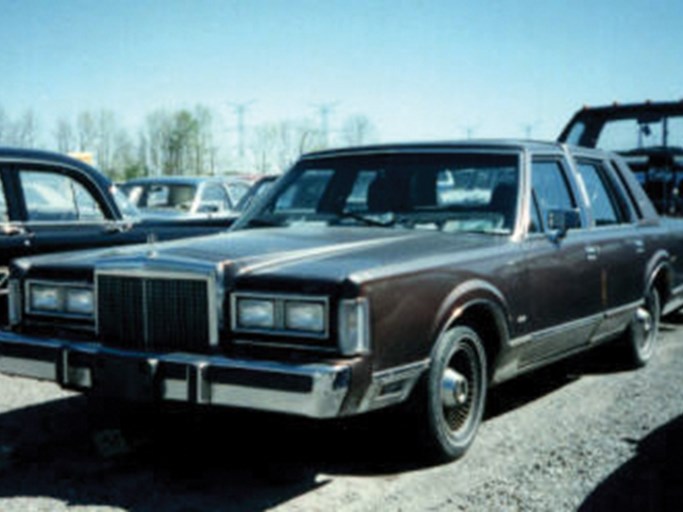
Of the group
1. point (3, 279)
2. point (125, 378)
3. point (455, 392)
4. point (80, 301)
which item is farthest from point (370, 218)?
point (3, 279)

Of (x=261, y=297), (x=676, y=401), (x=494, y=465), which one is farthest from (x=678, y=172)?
(x=261, y=297)

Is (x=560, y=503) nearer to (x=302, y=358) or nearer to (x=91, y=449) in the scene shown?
(x=302, y=358)

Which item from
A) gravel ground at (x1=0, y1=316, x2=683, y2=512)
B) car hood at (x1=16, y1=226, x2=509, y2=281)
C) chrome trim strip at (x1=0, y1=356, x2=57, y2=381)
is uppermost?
car hood at (x1=16, y1=226, x2=509, y2=281)

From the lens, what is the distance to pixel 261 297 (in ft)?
12.0

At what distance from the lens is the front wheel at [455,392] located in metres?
3.98

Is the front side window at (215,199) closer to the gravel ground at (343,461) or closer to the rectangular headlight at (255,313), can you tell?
the gravel ground at (343,461)

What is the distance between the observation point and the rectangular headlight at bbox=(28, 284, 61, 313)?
4305 mm

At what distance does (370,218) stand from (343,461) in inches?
55.7

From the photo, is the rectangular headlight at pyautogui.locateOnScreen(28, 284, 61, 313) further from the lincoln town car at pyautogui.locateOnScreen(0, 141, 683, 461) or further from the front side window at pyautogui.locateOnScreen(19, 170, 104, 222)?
the front side window at pyautogui.locateOnScreen(19, 170, 104, 222)

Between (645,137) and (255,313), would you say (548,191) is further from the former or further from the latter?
(645,137)

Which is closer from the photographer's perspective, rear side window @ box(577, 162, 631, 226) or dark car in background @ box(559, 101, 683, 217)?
rear side window @ box(577, 162, 631, 226)

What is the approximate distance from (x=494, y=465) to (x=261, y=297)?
1.41 m

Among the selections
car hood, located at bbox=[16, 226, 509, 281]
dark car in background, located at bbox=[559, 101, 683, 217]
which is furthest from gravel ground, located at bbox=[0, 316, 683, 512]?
dark car in background, located at bbox=[559, 101, 683, 217]

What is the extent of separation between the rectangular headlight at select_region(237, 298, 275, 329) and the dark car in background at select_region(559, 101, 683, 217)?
7.64m
